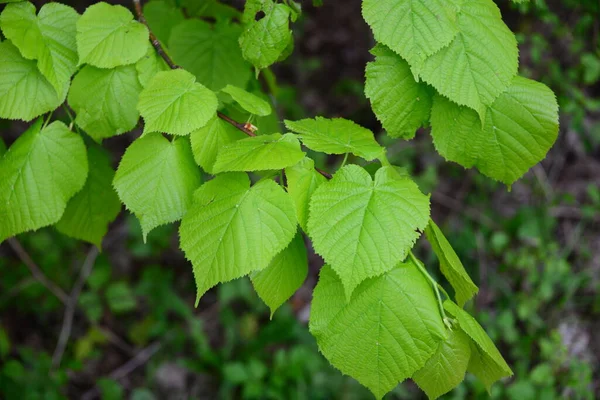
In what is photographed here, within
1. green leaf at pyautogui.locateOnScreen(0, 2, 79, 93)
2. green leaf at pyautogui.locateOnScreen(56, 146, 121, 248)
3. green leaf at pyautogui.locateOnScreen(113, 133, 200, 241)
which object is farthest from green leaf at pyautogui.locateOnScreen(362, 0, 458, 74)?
green leaf at pyautogui.locateOnScreen(56, 146, 121, 248)

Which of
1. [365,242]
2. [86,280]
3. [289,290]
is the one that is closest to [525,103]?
[365,242]

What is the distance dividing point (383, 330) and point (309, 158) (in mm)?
394

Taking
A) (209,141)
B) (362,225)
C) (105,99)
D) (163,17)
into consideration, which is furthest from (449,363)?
(163,17)

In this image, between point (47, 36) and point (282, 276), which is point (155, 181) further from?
point (47, 36)

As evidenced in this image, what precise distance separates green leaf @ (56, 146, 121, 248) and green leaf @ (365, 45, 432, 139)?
79cm

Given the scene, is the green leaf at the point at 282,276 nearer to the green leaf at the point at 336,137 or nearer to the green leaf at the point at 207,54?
the green leaf at the point at 336,137

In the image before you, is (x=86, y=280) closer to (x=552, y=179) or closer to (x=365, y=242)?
(x=365, y=242)

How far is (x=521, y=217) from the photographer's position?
11.0ft

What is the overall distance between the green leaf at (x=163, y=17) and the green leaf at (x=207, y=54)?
3.6 inches

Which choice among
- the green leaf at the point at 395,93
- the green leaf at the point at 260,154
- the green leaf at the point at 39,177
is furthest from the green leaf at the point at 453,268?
the green leaf at the point at 39,177

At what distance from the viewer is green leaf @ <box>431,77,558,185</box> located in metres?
1.25

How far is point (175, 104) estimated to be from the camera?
3.90 feet

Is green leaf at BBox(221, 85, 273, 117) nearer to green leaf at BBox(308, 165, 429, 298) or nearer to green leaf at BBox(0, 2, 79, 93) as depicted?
green leaf at BBox(308, 165, 429, 298)

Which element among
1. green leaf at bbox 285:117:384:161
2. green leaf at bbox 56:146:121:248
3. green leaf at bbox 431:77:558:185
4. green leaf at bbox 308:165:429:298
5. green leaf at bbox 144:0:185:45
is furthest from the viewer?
green leaf at bbox 144:0:185:45
